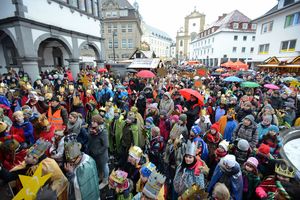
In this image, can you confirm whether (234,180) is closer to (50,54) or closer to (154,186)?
(154,186)

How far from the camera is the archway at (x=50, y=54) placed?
16.6 metres

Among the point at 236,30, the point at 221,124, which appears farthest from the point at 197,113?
the point at 236,30

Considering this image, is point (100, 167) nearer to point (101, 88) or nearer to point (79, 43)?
point (101, 88)

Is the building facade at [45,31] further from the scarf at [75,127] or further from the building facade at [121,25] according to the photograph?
the building facade at [121,25]

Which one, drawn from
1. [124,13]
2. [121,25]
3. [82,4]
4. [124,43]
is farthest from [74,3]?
[124,43]

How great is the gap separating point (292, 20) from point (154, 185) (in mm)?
25235

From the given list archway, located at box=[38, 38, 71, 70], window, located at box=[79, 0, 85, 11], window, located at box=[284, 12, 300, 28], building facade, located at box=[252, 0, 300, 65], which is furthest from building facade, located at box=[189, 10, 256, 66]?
archway, located at box=[38, 38, 71, 70]

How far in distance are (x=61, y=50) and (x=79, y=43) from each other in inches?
207

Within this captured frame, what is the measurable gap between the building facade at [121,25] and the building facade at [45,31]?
20682 mm

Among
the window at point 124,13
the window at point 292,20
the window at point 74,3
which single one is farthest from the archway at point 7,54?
the window at point 124,13

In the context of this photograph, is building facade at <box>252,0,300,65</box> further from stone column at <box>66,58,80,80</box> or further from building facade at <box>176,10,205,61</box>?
building facade at <box>176,10,205,61</box>

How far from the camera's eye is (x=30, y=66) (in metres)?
10.5

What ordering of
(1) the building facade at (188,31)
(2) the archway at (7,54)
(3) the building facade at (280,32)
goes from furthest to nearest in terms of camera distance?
(1) the building facade at (188,31)
(3) the building facade at (280,32)
(2) the archway at (7,54)

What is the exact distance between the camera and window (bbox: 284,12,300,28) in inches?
701
